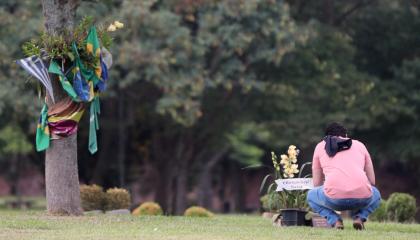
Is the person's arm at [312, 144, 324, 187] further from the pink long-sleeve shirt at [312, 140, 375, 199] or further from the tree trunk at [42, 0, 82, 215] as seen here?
the tree trunk at [42, 0, 82, 215]

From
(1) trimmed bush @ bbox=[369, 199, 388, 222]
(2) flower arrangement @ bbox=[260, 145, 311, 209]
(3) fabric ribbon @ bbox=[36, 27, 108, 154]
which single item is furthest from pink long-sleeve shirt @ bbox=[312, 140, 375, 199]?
(1) trimmed bush @ bbox=[369, 199, 388, 222]

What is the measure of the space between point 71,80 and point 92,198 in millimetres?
3653

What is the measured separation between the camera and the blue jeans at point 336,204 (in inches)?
513

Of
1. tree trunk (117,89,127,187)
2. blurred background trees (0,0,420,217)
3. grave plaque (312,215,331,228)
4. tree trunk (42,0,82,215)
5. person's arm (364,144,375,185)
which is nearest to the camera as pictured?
person's arm (364,144,375,185)

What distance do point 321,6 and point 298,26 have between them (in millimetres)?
3227

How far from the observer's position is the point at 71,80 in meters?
14.6

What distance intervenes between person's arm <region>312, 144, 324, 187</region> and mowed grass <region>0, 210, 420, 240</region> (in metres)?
0.69

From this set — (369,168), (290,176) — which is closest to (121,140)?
(290,176)

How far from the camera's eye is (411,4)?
3325 centimetres

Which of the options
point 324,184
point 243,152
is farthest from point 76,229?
point 243,152

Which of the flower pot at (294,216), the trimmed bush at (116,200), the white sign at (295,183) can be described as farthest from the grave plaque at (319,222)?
the trimmed bush at (116,200)

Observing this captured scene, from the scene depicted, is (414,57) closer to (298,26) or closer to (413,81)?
(413,81)

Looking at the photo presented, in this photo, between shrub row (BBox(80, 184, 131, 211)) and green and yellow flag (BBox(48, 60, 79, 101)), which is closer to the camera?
green and yellow flag (BBox(48, 60, 79, 101))

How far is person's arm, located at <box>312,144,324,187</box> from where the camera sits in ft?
43.9
